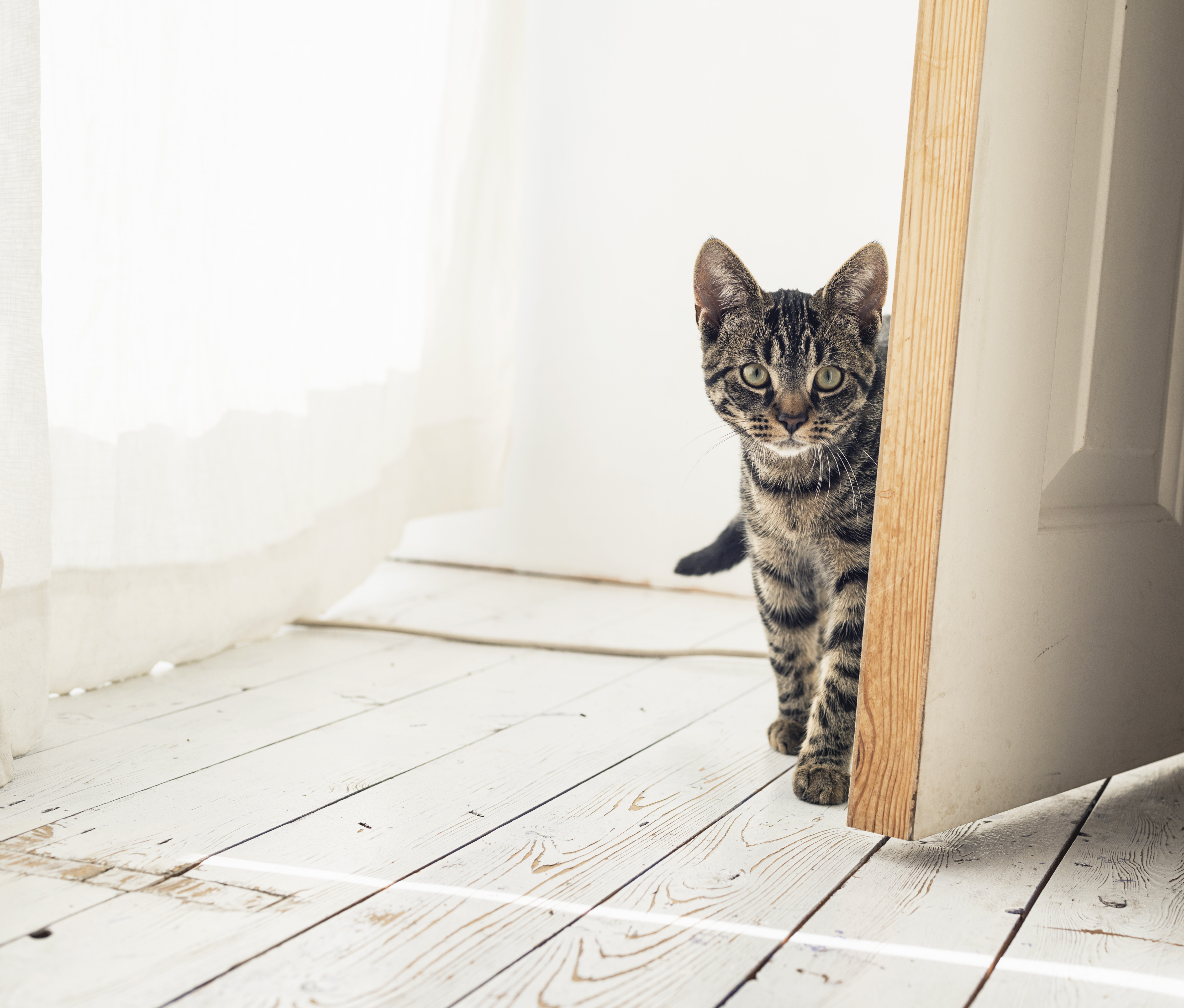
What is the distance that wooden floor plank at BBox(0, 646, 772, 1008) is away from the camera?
0.73m

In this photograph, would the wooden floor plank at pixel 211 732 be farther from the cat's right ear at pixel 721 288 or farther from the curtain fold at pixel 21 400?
the cat's right ear at pixel 721 288

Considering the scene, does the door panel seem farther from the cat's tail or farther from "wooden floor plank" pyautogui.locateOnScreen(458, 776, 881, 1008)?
the cat's tail

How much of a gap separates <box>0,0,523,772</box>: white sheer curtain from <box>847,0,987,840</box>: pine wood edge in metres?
0.96

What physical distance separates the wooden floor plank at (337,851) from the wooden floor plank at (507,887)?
27 millimetres

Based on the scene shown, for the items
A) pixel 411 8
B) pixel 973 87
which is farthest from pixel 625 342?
pixel 973 87

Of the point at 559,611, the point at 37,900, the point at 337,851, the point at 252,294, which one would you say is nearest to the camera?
the point at 37,900

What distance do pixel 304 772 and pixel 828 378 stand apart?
76cm

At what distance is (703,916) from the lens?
0.84 m

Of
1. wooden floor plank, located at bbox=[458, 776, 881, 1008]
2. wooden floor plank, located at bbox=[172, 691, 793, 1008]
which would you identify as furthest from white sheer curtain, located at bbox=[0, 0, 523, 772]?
wooden floor plank, located at bbox=[458, 776, 881, 1008]

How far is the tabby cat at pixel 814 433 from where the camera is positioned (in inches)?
45.9

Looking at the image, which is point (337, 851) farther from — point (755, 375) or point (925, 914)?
point (755, 375)

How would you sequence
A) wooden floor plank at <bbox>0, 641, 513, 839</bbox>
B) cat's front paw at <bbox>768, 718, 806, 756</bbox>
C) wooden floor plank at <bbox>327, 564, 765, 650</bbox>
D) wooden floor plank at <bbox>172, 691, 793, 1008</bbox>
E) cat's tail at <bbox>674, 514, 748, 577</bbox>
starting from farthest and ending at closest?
wooden floor plank at <bbox>327, 564, 765, 650</bbox> < cat's tail at <bbox>674, 514, 748, 577</bbox> < cat's front paw at <bbox>768, 718, 806, 756</bbox> < wooden floor plank at <bbox>0, 641, 513, 839</bbox> < wooden floor plank at <bbox>172, 691, 793, 1008</bbox>

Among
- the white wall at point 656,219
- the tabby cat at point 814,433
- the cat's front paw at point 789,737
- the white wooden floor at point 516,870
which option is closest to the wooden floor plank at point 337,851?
the white wooden floor at point 516,870

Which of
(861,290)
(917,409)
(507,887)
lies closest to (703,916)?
(507,887)
